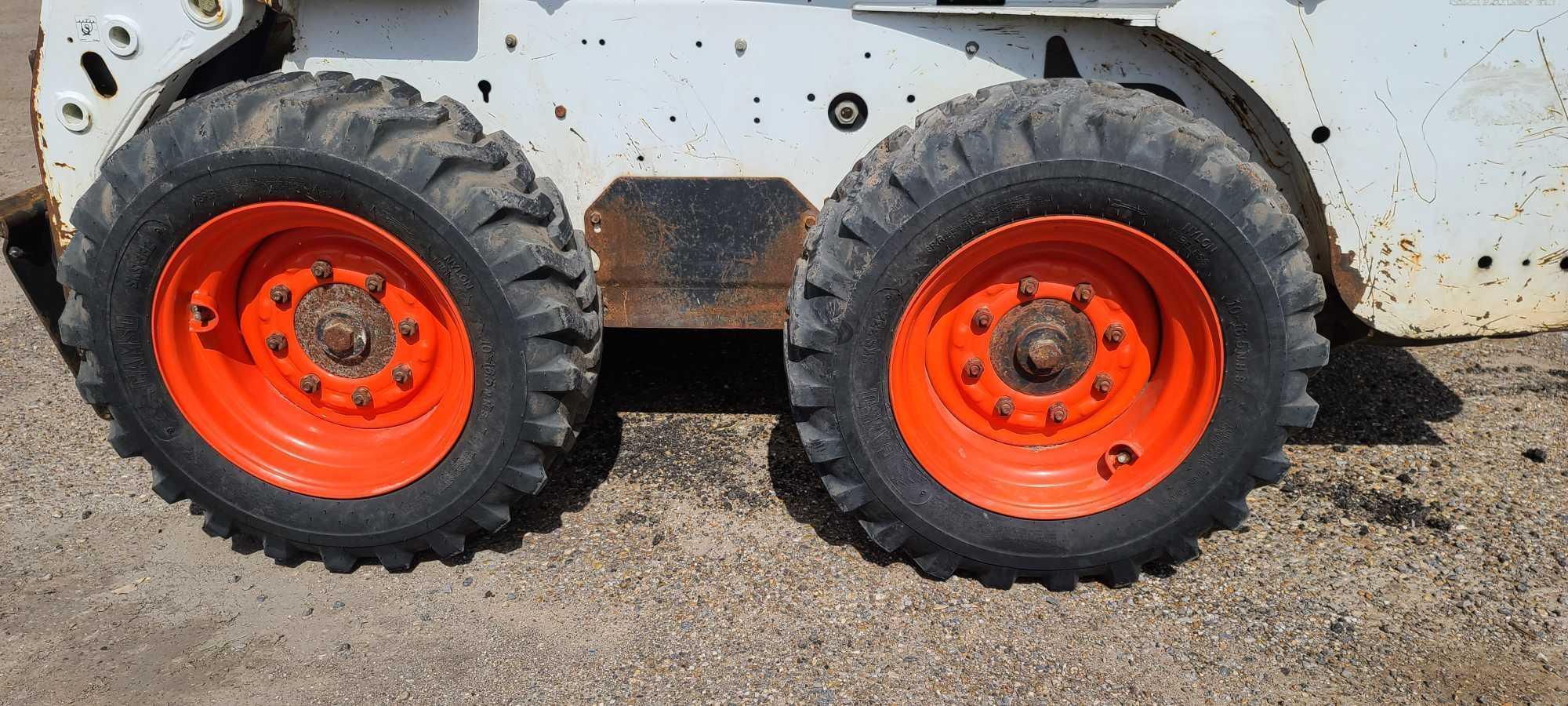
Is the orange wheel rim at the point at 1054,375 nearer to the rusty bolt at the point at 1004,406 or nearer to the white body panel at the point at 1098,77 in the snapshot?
the rusty bolt at the point at 1004,406

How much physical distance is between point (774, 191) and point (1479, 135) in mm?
1791

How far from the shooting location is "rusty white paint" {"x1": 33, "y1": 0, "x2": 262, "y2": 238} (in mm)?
2715

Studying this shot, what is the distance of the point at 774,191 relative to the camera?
9.68ft

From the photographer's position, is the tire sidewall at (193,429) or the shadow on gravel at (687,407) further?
the shadow on gravel at (687,407)

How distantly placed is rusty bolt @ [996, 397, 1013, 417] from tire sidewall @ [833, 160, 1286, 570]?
0.92 ft

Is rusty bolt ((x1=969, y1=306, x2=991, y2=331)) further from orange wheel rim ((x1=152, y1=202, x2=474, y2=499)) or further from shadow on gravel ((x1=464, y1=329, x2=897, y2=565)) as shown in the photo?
orange wheel rim ((x1=152, y1=202, x2=474, y2=499))

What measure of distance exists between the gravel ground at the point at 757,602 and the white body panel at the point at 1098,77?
2.33 feet

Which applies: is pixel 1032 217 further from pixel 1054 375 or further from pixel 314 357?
pixel 314 357

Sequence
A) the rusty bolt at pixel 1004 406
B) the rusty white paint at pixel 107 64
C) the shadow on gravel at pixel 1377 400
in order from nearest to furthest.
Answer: the rusty white paint at pixel 107 64 < the rusty bolt at pixel 1004 406 < the shadow on gravel at pixel 1377 400

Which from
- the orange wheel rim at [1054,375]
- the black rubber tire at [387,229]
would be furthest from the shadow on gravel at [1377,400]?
the black rubber tire at [387,229]

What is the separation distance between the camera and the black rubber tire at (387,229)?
2.62 m

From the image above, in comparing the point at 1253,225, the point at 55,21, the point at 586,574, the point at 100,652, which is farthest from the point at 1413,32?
the point at 100,652

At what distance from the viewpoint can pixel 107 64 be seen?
276 centimetres

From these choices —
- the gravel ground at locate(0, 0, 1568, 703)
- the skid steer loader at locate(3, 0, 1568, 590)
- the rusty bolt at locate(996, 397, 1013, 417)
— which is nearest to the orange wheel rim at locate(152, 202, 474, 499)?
the skid steer loader at locate(3, 0, 1568, 590)
